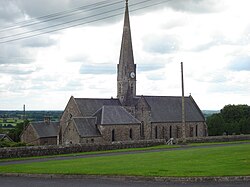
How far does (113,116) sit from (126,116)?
243cm

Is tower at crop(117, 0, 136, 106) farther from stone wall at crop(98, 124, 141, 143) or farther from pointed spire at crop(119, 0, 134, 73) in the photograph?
stone wall at crop(98, 124, 141, 143)

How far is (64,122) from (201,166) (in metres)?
42.4

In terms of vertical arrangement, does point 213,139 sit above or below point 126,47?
below

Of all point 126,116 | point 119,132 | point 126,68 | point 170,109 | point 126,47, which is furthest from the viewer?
point 170,109

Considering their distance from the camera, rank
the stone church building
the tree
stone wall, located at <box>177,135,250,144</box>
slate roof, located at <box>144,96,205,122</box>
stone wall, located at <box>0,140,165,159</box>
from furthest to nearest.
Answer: the tree < slate roof, located at <box>144,96,205,122</box> < the stone church building < stone wall, located at <box>177,135,250,144</box> < stone wall, located at <box>0,140,165,159</box>

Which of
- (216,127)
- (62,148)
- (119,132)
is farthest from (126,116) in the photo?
(216,127)

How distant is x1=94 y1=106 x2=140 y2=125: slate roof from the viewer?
53491mm

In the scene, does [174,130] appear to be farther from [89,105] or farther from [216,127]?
[216,127]

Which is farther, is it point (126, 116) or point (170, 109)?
point (170, 109)

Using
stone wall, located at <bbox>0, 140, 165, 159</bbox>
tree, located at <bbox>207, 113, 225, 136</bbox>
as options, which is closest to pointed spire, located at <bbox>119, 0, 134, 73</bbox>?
stone wall, located at <bbox>0, 140, 165, 159</bbox>

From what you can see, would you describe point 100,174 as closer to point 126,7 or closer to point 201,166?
point 201,166

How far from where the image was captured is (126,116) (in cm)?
5625

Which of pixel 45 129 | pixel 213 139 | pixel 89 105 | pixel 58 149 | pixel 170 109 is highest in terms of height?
pixel 89 105

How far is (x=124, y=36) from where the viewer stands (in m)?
67.3
